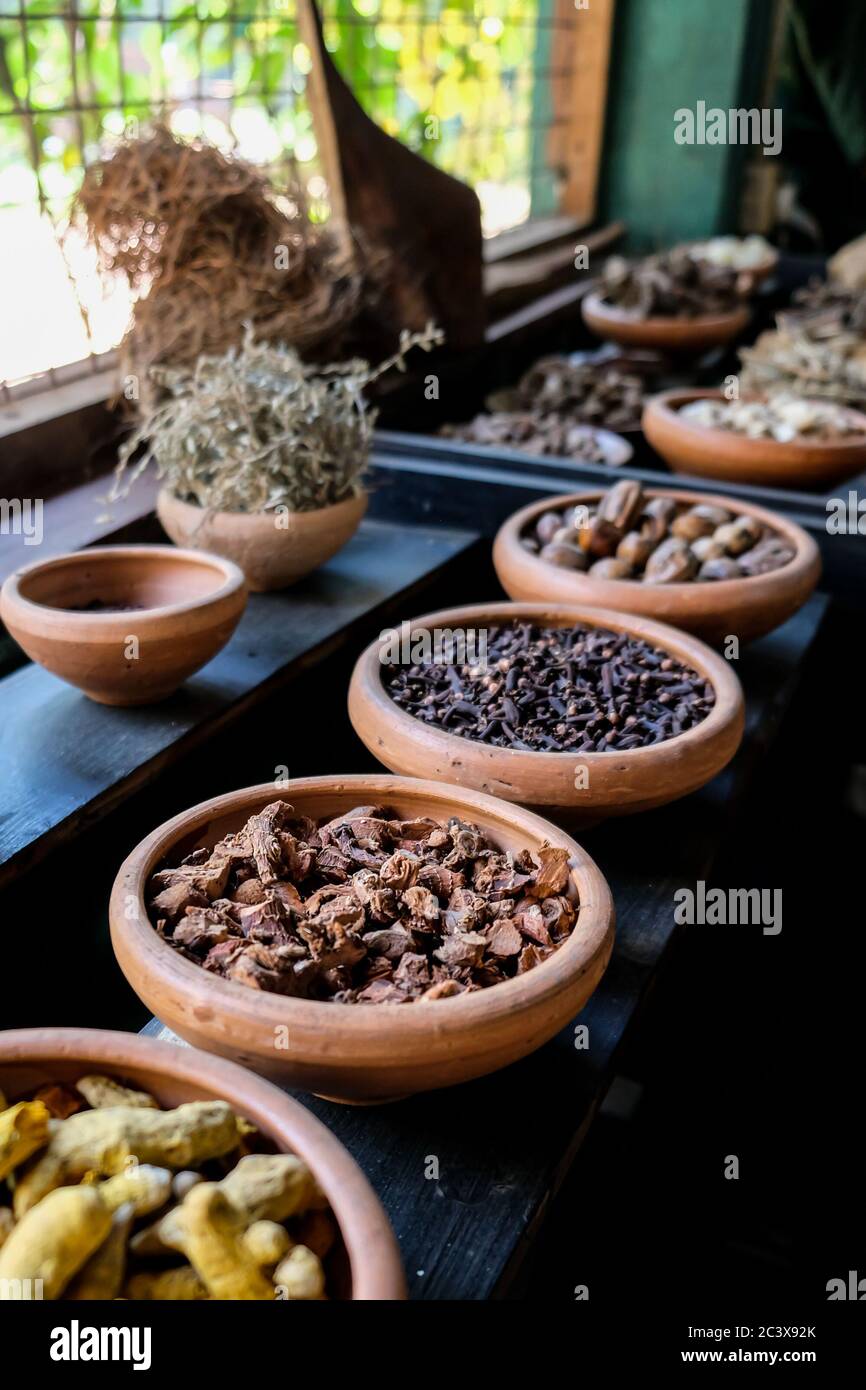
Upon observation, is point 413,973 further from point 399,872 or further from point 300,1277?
point 300,1277

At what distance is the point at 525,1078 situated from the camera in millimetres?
978

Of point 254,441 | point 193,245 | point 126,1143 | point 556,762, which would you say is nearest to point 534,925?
point 556,762

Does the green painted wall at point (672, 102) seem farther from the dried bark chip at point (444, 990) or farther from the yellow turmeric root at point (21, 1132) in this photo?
the yellow turmeric root at point (21, 1132)

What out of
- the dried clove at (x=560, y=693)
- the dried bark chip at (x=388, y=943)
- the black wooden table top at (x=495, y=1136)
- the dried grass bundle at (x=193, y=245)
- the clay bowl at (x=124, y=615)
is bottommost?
the black wooden table top at (x=495, y=1136)

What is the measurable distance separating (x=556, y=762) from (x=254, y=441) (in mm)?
688

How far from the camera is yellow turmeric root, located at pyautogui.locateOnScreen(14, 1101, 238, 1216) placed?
73cm

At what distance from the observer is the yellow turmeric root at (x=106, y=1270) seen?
677 millimetres

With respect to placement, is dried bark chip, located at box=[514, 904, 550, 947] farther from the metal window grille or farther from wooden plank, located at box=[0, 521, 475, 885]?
the metal window grille

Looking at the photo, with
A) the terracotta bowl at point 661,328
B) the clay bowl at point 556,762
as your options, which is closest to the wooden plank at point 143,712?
the clay bowl at point 556,762

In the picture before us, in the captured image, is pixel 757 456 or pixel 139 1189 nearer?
pixel 139 1189

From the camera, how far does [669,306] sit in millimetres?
3004

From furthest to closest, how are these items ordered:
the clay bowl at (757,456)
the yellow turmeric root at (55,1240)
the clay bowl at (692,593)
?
the clay bowl at (757,456), the clay bowl at (692,593), the yellow turmeric root at (55,1240)

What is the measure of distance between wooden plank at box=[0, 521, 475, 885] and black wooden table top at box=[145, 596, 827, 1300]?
0.25 meters

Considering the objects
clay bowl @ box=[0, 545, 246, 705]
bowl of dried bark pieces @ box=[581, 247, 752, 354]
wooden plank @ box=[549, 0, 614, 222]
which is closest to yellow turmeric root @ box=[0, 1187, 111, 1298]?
clay bowl @ box=[0, 545, 246, 705]
